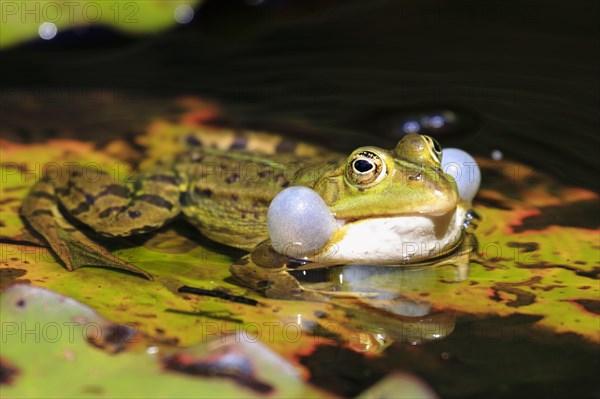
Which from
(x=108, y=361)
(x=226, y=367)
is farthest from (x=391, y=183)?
(x=108, y=361)

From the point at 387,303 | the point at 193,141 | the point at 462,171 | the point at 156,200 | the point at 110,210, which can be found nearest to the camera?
the point at 387,303

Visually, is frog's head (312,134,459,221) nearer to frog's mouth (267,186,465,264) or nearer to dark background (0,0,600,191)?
frog's mouth (267,186,465,264)

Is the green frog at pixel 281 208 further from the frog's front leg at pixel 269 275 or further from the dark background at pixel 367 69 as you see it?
the dark background at pixel 367 69

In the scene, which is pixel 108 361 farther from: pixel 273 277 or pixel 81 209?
pixel 81 209

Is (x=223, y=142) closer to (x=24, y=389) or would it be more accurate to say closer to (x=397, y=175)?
(x=397, y=175)

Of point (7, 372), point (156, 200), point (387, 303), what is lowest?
point (7, 372)

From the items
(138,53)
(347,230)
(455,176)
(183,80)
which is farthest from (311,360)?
(138,53)

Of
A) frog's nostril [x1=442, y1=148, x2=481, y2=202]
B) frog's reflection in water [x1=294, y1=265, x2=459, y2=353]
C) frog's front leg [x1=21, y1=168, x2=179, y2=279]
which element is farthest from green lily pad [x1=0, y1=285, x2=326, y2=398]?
frog's nostril [x1=442, y1=148, x2=481, y2=202]
